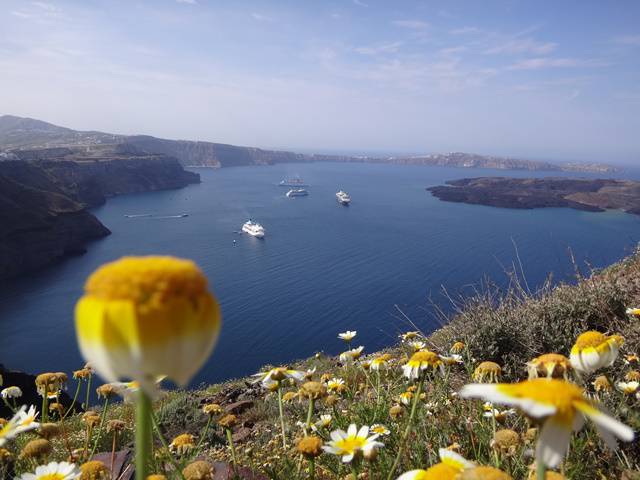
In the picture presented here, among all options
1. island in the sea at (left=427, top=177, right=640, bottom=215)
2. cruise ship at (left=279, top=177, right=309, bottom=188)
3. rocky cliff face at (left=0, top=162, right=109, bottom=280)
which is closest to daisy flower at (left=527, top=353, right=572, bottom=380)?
rocky cliff face at (left=0, top=162, right=109, bottom=280)

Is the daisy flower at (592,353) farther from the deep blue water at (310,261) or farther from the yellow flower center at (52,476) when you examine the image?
the deep blue water at (310,261)

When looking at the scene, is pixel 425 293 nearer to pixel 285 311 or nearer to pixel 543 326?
pixel 285 311

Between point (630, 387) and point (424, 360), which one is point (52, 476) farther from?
point (630, 387)

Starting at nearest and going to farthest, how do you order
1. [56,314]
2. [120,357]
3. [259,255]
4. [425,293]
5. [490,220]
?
1. [120,357]
2. [56,314]
3. [425,293]
4. [259,255]
5. [490,220]

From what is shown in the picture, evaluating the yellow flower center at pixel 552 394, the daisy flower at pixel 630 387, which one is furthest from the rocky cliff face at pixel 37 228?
the yellow flower center at pixel 552 394

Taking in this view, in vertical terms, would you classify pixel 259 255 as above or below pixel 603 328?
below

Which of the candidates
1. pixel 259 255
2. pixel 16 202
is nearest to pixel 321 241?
pixel 259 255

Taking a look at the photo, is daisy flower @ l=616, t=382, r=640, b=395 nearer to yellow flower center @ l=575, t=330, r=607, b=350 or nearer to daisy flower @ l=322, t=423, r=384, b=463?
yellow flower center @ l=575, t=330, r=607, b=350
